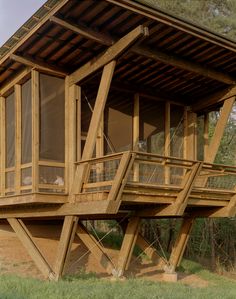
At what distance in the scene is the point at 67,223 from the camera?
8.97 metres

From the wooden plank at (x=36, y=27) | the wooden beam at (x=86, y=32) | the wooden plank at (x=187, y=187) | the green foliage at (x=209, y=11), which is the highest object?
the green foliage at (x=209, y=11)

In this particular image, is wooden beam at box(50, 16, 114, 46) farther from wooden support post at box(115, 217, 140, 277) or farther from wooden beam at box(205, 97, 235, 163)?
wooden support post at box(115, 217, 140, 277)

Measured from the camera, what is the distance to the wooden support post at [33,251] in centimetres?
913

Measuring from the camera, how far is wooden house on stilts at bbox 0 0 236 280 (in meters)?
7.93

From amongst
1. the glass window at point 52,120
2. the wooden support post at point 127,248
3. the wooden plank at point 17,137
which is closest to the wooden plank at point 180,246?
the wooden support post at point 127,248

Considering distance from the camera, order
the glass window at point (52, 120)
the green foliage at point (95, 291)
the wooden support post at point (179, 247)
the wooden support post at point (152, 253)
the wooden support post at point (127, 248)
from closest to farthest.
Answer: the green foliage at point (95, 291)
the glass window at point (52, 120)
the wooden support post at point (127, 248)
the wooden support post at point (179, 247)
the wooden support post at point (152, 253)

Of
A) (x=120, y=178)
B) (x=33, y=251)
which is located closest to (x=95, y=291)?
(x=120, y=178)

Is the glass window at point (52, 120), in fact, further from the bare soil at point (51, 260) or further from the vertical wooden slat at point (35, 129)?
the bare soil at point (51, 260)

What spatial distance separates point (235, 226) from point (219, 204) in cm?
845

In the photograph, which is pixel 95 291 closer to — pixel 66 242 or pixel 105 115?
pixel 66 242

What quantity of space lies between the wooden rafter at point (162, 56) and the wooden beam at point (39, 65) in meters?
1.52

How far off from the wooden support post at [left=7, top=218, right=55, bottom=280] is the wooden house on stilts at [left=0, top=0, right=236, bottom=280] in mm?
24

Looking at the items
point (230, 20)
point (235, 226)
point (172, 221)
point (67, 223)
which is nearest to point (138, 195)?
point (67, 223)

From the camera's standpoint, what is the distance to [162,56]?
9.00 metres
